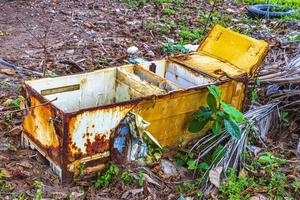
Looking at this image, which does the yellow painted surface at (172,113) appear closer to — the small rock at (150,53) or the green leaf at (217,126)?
the green leaf at (217,126)

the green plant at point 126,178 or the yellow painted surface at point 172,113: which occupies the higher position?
the yellow painted surface at point 172,113

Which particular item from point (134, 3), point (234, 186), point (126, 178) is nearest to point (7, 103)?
point (126, 178)

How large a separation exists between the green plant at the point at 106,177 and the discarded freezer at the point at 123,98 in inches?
2.5

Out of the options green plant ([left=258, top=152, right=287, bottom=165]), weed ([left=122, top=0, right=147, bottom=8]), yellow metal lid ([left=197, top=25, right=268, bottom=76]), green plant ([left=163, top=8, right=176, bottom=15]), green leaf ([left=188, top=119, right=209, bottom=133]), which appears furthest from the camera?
→ weed ([left=122, top=0, right=147, bottom=8])

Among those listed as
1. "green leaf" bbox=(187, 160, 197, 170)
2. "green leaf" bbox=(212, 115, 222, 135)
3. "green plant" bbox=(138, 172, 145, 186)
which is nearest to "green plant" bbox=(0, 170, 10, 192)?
"green plant" bbox=(138, 172, 145, 186)

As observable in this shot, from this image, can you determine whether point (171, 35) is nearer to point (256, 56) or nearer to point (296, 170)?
point (256, 56)

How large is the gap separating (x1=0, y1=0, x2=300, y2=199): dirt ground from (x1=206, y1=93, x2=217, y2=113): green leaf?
676 mm

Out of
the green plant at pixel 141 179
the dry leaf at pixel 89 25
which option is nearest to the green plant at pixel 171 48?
the dry leaf at pixel 89 25

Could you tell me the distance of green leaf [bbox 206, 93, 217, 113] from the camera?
4.00 metres

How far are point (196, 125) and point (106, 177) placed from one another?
82 centimetres

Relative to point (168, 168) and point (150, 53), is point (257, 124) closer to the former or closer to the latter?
point (168, 168)

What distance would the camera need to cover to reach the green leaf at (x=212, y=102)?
4004mm

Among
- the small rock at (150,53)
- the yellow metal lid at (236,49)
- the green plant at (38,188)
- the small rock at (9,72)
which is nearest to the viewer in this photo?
the green plant at (38,188)

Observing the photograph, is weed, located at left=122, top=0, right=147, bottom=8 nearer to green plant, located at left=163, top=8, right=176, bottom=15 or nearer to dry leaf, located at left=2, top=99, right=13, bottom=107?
green plant, located at left=163, top=8, right=176, bottom=15
